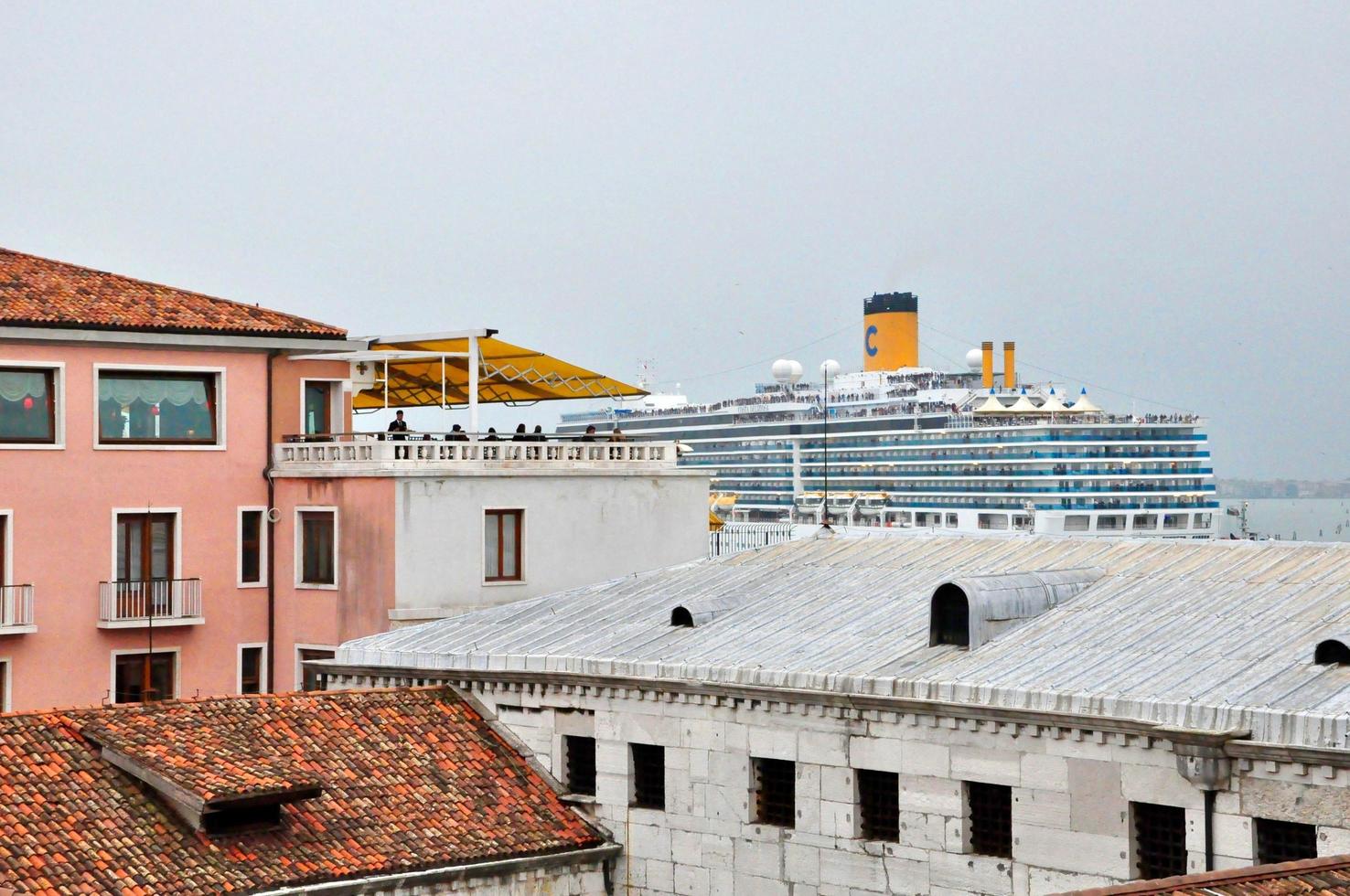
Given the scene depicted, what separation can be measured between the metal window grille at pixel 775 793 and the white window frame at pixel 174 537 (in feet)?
47.3

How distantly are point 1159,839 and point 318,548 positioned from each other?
17891 mm

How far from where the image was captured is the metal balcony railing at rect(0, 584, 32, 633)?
29.3 meters

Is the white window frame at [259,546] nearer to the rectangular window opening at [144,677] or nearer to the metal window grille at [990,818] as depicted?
the rectangular window opening at [144,677]

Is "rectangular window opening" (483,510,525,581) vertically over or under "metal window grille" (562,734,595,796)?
over

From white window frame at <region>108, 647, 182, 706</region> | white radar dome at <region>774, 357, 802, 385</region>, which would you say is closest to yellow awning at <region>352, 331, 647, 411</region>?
white window frame at <region>108, 647, 182, 706</region>

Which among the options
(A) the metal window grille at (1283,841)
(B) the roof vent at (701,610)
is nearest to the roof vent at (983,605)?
(B) the roof vent at (701,610)

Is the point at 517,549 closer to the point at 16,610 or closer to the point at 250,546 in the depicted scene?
the point at 250,546

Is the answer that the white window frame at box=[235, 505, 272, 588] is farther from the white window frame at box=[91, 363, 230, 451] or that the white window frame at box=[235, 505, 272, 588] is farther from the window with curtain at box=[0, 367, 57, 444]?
the window with curtain at box=[0, 367, 57, 444]

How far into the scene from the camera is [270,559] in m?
32.1

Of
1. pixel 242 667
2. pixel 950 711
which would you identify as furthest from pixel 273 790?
pixel 242 667

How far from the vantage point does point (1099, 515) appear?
96500 mm

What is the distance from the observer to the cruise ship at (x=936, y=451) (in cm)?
9694

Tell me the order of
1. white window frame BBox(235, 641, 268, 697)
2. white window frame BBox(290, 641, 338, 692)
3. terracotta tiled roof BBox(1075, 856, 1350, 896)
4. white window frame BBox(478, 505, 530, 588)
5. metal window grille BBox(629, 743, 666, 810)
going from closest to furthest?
1. terracotta tiled roof BBox(1075, 856, 1350, 896)
2. metal window grille BBox(629, 743, 666, 810)
3. white window frame BBox(478, 505, 530, 588)
4. white window frame BBox(290, 641, 338, 692)
5. white window frame BBox(235, 641, 268, 697)

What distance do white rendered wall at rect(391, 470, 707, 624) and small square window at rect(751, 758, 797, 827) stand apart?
10.8 metres
